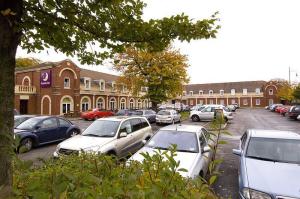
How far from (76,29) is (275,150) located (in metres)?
5.58

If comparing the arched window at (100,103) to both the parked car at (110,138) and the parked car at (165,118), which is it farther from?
the parked car at (110,138)

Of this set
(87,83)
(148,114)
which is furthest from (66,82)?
(148,114)

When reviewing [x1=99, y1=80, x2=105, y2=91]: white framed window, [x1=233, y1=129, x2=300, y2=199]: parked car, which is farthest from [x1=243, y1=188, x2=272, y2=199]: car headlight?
[x1=99, y1=80, x2=105, y2=91]: white framed window

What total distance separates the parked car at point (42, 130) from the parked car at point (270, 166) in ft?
30.5

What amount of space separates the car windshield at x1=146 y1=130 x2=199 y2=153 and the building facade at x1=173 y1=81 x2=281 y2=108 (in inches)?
2828

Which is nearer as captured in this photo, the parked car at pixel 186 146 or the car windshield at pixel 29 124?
the parked car at pixel 186 146

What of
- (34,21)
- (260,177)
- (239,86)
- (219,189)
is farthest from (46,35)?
(239,86)

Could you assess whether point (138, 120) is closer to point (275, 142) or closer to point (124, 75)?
point (275, 142)

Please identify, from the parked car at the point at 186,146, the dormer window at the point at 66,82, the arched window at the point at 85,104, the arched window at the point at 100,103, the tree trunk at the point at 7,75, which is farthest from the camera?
the arched window at the point at 100,103

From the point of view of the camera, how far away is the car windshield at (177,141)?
7551mm

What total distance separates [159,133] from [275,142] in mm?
3337

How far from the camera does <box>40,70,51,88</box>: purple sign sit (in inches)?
1501

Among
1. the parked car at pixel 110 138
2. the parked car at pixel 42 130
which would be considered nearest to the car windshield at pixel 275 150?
the parked car at pixel 110 138

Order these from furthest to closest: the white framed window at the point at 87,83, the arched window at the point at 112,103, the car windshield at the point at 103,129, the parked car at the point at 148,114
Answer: the arched window at the point at 112,103 < the white framed window at the point at 87,83 < the parked car at the point at 148,114 < the car windshield at the point at 103,129
